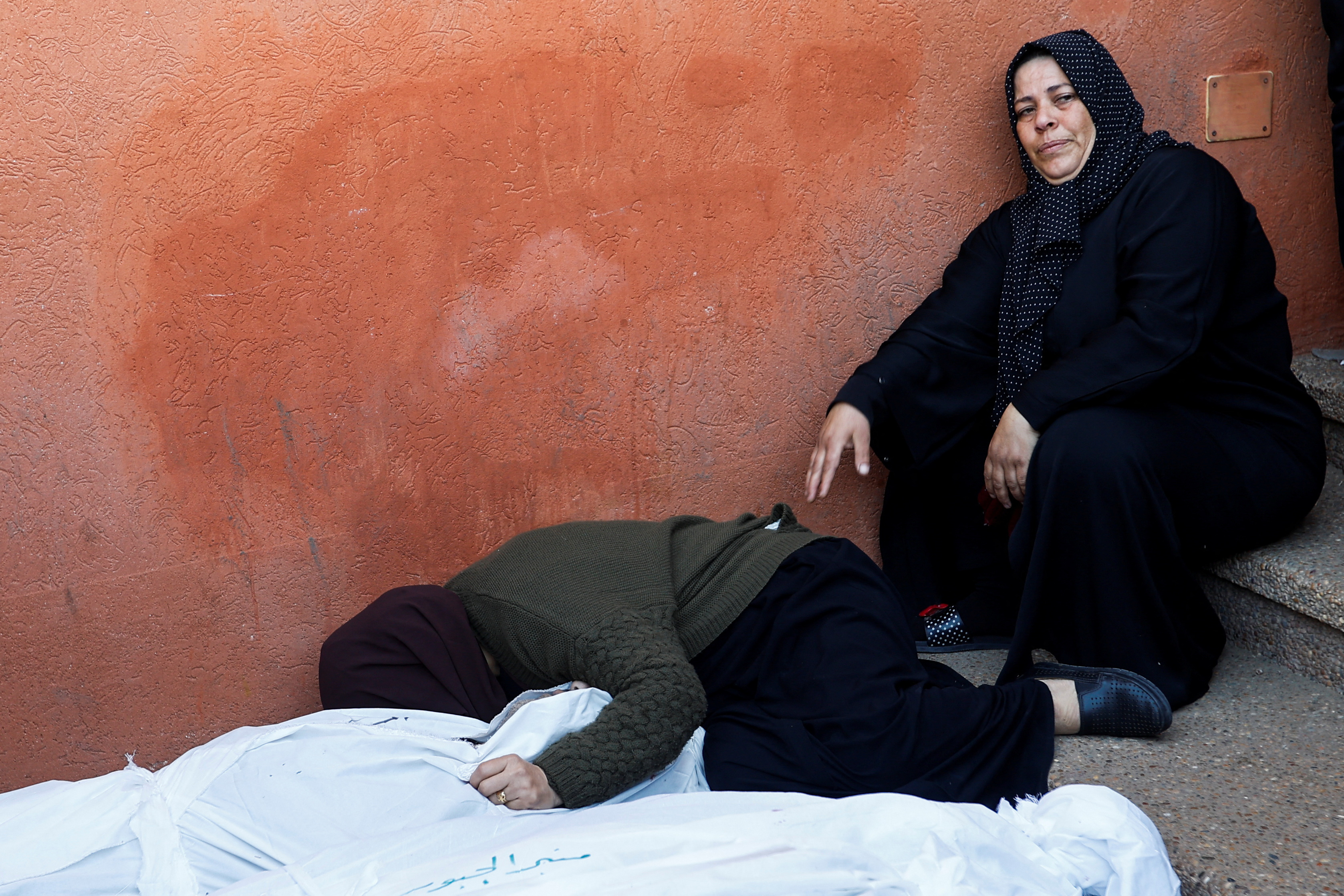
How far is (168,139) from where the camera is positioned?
7.37 ft

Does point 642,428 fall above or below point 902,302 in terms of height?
below

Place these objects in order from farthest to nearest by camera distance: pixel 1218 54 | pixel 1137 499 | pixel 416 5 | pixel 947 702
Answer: pixel 1218 54, pixel 416 5, pixel 1137 499, pixel 947 702

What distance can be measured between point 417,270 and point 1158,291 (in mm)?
1595

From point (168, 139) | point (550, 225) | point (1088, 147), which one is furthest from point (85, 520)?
point (1088, 147)

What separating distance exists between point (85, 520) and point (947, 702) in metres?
1.83

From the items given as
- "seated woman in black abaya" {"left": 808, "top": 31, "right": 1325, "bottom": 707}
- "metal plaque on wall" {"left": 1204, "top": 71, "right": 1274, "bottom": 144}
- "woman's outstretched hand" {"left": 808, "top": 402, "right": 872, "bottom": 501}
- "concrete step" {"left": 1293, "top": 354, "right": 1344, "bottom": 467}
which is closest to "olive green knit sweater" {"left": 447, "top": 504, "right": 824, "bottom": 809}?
"woman's outstretched hand" {"left": 808, "top": 402, "right": 872, "bottom": 501}

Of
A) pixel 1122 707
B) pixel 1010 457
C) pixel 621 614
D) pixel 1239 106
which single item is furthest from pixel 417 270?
pixel 1239 106

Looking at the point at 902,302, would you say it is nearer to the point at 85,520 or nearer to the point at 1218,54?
the point at 1218,54

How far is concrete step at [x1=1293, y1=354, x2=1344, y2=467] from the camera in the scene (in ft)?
8.50

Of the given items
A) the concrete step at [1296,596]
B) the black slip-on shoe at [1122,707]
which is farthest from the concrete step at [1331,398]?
the black slip-on shoe at [1122,707]

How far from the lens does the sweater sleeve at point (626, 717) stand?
1677mm

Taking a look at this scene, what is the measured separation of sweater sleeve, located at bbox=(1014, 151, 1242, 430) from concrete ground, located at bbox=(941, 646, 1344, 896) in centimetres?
65

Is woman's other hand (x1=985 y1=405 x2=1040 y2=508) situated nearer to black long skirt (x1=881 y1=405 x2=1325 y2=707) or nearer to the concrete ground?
black long skirt (x1=881 y1=405 x2=1325 y2=707)

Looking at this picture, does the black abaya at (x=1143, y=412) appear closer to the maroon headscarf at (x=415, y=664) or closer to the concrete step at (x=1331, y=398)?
the concrete step at (x=1331, y=398)
